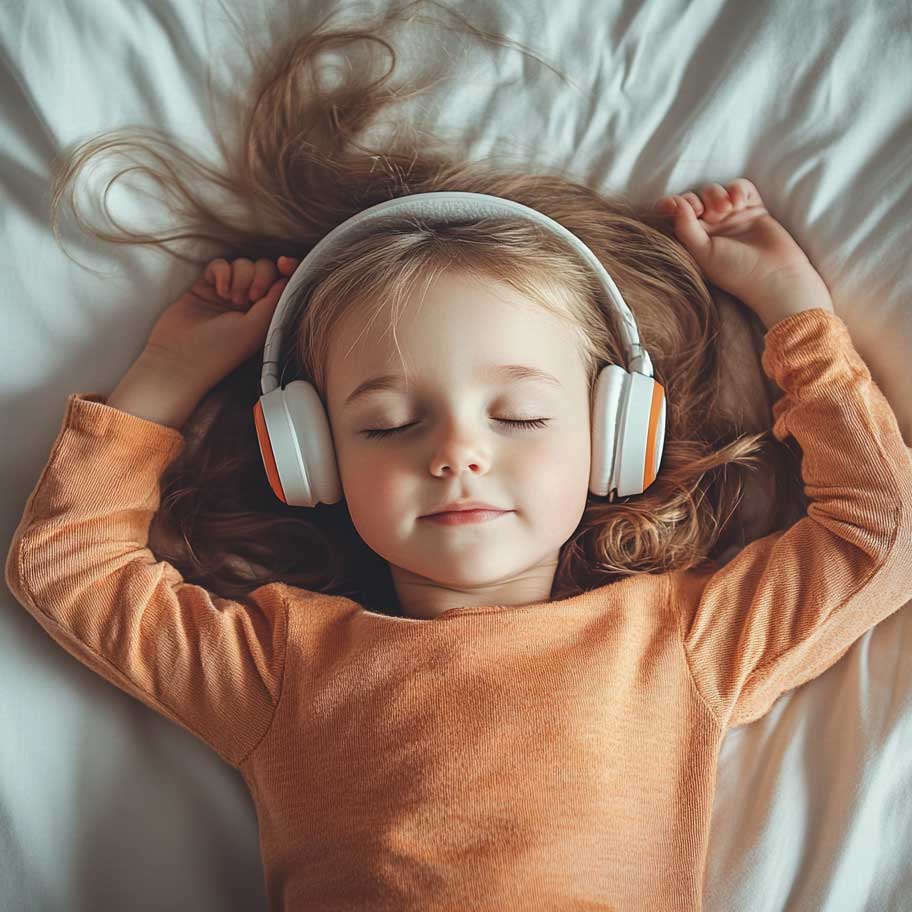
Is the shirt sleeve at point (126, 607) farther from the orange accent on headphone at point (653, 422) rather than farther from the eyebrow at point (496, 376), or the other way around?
the orange accent on headphone at point (653, 422)

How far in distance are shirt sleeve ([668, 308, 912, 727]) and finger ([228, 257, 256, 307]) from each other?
26.9 inches

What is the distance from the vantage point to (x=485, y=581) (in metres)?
1.18

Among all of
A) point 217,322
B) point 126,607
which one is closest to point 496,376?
point 217,322

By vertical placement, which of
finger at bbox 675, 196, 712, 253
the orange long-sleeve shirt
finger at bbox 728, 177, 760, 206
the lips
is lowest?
the orange long-sleeve shirt

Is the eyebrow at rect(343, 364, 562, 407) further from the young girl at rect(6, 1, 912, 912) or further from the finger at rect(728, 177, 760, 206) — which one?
the finger at rect(728, 177, 760, 206)

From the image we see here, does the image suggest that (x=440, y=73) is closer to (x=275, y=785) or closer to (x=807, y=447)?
(x=807, y=447)

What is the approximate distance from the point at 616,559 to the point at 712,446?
20cm

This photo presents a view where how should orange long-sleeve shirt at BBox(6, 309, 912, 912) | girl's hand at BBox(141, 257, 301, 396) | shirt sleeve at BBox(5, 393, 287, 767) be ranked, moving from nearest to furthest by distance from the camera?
orange long-sleeve shirt at BBox(6, 309, 912, 912) → shirt sleeve at BBox(5, 393, 287, 767) → girl's hand at BBox(141, 257, 301, 396)

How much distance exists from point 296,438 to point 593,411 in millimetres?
356

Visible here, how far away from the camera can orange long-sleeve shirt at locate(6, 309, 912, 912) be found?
1.11 metres

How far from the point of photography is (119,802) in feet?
4.12

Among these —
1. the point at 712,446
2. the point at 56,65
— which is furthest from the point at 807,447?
the point at 56,65

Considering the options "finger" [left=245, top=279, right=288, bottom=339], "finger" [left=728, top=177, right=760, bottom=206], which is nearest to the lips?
"finger" [left=245, top=279, right=288, bottom=339]

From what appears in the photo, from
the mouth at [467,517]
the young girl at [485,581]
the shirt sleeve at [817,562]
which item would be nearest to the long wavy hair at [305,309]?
the young girl at [485,581]
